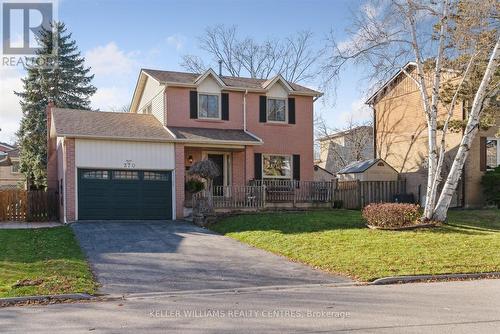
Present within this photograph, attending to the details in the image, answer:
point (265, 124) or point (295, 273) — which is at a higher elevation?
point (265, 124)

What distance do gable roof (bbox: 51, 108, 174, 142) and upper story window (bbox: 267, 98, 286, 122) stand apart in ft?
18.4

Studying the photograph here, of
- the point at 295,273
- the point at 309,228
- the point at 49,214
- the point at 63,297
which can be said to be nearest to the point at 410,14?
the point at 309,228

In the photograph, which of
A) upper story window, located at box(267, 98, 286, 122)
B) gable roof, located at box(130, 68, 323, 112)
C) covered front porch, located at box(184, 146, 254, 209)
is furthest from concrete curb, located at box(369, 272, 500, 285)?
upper story window, located at box(267, 98, 286, 122)

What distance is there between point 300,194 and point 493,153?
9.62 meters

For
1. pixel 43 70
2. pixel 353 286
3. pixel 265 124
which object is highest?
pixel 43 70

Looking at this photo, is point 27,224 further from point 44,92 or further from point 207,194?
point 44,92

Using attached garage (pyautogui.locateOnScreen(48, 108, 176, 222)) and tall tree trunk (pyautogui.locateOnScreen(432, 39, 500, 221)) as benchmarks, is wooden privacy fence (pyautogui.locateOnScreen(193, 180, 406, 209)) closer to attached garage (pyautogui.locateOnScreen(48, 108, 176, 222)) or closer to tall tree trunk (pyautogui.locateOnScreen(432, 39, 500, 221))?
attached garage (pyautogui.locateOnScreen(48, 108, 176, 222))

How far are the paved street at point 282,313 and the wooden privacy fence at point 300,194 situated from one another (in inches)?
468

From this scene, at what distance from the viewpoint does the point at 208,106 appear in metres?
25.7

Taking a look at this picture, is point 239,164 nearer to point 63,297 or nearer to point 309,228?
point 309,228

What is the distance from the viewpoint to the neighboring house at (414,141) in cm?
2477

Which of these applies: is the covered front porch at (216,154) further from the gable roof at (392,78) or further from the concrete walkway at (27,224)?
the gable roof at (392,78)

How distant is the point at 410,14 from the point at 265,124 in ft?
34.2

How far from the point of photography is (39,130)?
37969 millimetres
